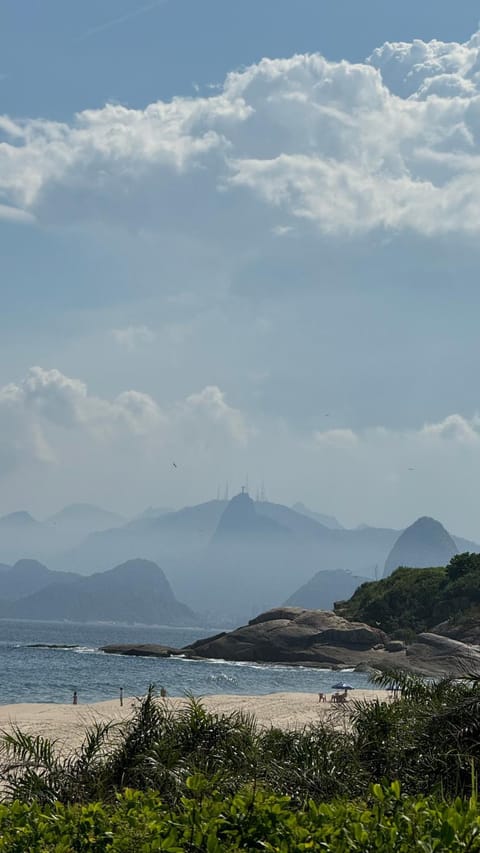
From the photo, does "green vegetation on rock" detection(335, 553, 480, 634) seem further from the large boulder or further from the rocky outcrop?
the rocky outcrop

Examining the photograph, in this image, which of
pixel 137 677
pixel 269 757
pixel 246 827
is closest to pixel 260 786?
pixel 269 757

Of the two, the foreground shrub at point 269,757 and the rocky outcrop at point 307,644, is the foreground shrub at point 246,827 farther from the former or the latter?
the rocky outcrop at point 307,644

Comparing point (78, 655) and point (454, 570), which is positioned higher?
point (454, 570)

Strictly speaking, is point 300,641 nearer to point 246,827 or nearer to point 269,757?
point 269,757

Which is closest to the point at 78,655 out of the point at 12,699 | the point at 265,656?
the point at 265,656

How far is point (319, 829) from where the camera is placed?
617 cm

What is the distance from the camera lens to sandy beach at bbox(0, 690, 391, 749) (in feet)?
102

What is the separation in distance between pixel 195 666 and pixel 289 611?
18911 millimetres

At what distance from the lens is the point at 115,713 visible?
39.4 metres

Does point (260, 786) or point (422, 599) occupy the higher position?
point (422, 599)

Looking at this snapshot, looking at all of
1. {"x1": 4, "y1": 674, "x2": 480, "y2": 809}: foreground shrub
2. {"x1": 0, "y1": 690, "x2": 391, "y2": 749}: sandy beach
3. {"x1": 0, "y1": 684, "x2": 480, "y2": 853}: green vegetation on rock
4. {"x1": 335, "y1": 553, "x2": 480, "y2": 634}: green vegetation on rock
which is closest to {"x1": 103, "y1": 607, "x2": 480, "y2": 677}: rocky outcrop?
{"x1": 335, "y1": 553, "x2": 480, "y2": 634}: green vegetation on rock

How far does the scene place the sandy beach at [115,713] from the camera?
31.0m

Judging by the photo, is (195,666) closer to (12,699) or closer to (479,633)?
(479,633)

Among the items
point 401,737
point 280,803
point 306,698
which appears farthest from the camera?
point 306,698
